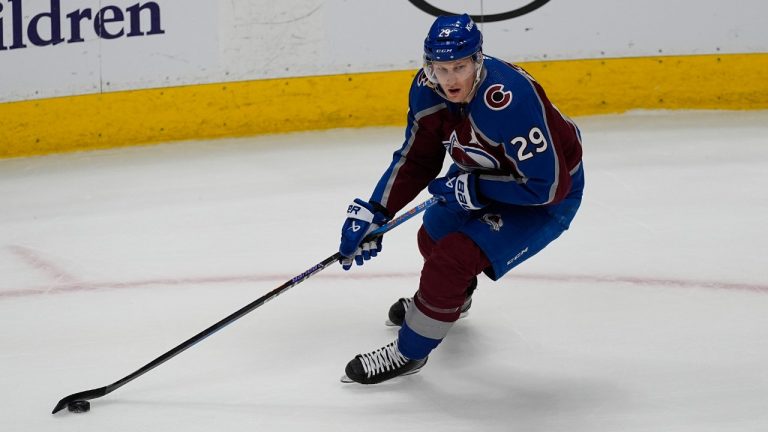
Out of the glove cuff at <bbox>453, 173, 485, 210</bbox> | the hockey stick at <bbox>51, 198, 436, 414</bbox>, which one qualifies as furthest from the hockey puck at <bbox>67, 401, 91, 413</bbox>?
the glove cuff at <bbox>453, 173, 485, 210</bbox>

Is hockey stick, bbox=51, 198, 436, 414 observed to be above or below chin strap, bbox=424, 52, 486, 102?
below

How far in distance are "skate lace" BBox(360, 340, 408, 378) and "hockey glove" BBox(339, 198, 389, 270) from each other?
249mm

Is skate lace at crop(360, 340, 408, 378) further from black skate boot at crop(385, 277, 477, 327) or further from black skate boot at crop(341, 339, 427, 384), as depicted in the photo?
black skate boot at crop(385, 277, 477, 327)

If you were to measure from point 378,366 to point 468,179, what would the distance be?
0.51 m

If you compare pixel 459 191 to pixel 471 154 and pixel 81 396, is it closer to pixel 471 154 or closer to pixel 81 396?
pixel 471 154

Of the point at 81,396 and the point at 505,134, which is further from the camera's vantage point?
the point at 81,396

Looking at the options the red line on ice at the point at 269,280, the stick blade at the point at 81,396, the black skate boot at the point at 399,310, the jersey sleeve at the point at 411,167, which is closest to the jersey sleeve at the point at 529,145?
the jersey sleeve at the point at 411,167

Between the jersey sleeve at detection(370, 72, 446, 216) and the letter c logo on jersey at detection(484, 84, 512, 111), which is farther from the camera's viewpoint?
the jersey sleeve at detection(370, 72, 446, 216)

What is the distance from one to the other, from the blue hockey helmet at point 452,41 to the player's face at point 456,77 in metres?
0.02

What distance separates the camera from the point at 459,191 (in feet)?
7.91

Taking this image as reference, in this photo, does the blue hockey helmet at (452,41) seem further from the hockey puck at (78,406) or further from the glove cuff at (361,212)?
the hockey puck at (78,406)

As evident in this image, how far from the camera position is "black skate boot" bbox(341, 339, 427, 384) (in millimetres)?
2494

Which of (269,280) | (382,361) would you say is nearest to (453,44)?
(382,361)

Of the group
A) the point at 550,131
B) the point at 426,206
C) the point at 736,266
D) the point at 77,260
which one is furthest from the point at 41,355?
the point at 736,266
